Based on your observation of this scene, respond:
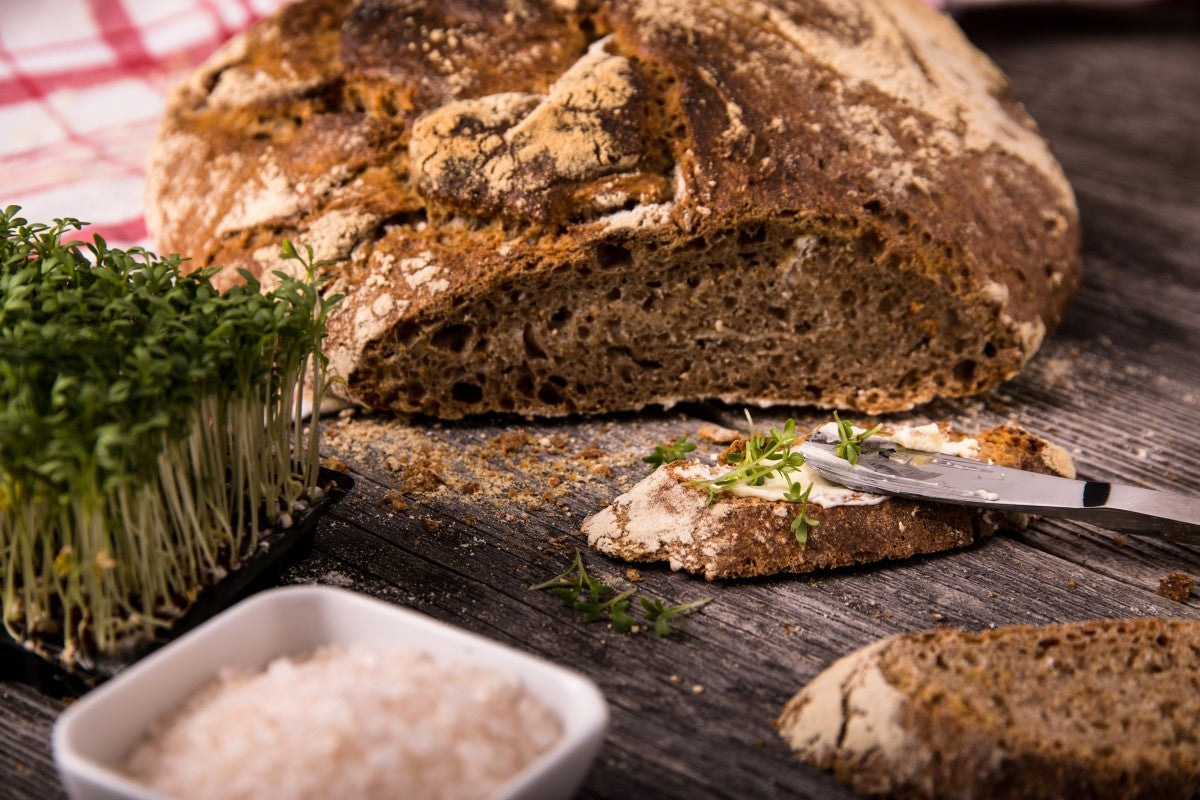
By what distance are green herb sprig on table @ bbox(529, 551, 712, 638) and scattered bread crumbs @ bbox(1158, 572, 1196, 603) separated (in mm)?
977

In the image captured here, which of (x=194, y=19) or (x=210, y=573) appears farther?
(x=194, y=19)

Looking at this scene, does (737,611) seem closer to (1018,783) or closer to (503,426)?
(1018,783)

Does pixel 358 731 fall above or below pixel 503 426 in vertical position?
Result: above

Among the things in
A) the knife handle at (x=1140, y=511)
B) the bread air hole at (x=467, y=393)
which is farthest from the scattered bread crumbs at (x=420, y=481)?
the knife handle at (x=1140, y=511)

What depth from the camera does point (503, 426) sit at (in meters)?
3.05

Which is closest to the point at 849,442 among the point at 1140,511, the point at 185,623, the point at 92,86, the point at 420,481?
the point at 1140,511

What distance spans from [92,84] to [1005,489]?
3.61m

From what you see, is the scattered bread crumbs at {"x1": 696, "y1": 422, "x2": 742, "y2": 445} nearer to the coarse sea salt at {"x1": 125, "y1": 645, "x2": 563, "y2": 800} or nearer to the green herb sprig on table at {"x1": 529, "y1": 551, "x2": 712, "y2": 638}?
the green herb sprig on table at {"x1": 529, "y1": 551, "x2": 712, "y2": 638}

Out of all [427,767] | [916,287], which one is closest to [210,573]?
[427,767]

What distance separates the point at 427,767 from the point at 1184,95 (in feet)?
17.8

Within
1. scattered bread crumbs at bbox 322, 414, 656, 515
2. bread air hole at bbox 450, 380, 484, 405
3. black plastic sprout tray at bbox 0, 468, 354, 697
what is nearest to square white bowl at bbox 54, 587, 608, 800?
black plastic sprout tray at bbox 0, 468, 354, 697

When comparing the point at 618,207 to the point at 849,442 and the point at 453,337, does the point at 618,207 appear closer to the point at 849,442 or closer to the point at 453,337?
the point at 453,337

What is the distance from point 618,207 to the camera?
2865 mm

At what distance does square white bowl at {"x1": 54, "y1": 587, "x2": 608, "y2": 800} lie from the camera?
1.62 metres
